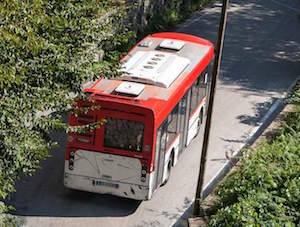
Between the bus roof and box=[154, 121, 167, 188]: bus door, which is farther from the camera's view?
box=[154, 121, 167, 188]: bus door

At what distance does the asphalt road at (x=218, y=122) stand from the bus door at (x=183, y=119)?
0.66 meters

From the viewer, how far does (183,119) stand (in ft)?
61.7

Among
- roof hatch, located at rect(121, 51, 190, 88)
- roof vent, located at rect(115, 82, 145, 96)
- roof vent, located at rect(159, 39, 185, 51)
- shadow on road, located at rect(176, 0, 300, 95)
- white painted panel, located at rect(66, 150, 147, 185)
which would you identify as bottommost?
shadow on road, located at rect(176, 0, 300, 95)

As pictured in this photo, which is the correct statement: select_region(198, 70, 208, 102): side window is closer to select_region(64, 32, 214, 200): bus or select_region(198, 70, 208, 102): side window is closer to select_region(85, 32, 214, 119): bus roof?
select_region(85, 32, 214, 119): bus roof

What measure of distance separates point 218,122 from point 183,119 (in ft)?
11.2

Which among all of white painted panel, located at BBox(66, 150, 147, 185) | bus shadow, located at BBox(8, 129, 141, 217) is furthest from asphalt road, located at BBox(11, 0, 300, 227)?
white painted panel, located at BBox(66, 150, 147, 185)

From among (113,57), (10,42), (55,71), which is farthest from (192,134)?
(10,42)

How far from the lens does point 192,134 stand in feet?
66.3

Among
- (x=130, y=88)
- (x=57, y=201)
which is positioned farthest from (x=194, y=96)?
(x=57, y=201)

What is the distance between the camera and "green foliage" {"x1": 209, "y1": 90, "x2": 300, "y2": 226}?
44.9 ft

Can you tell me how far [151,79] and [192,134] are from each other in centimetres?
335

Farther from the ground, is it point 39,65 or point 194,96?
point 39,65

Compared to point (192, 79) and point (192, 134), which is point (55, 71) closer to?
point (192, 79)

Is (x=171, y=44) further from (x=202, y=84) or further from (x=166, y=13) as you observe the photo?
(x=166, y=13)
